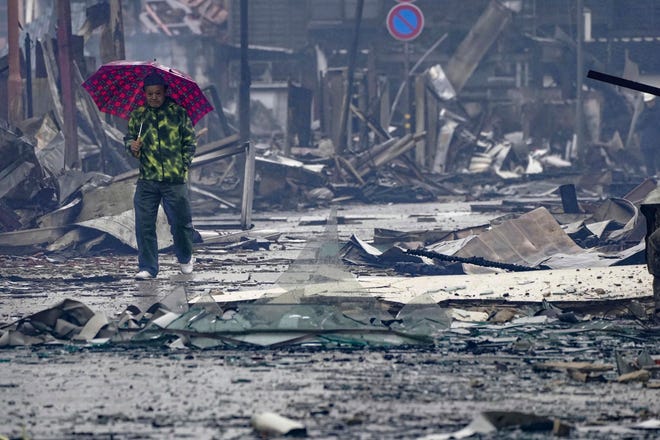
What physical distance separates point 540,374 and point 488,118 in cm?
3146

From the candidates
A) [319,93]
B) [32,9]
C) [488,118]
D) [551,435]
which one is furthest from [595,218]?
[32,9]

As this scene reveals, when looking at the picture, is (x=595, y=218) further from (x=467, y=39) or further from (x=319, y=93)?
(x=467, y=39)

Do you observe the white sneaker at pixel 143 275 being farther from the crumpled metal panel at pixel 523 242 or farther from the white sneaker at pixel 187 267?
the crumpled metal panel at pixel 523 242

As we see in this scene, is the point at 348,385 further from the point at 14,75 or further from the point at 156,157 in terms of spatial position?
the point at 14,75

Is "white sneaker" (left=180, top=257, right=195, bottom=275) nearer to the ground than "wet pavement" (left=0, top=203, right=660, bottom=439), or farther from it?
nearer to the ground

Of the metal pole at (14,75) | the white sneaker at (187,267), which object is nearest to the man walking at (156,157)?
the white sneaker at (187,267)

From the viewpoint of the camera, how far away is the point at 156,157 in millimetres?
10773

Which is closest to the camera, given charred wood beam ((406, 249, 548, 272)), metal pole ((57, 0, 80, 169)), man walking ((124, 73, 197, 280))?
man walking ((124, 73, 197, 280))

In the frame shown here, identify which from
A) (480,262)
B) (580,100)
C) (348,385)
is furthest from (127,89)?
(580,100)

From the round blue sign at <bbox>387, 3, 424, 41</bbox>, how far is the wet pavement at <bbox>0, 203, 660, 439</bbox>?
75.9ft

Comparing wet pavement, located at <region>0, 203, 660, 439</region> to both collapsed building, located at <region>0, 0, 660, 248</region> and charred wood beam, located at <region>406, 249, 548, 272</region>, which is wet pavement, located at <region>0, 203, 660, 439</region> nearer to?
charred wood beam, located at <region>406, 249, 548, 272</region>

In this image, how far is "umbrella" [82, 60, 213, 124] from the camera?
11.1 meters

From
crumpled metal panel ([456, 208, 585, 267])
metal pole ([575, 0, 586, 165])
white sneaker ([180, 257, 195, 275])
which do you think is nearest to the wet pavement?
white sneaker ([180, 257, 195, 275])

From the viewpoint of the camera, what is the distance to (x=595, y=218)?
14438 millimetres
